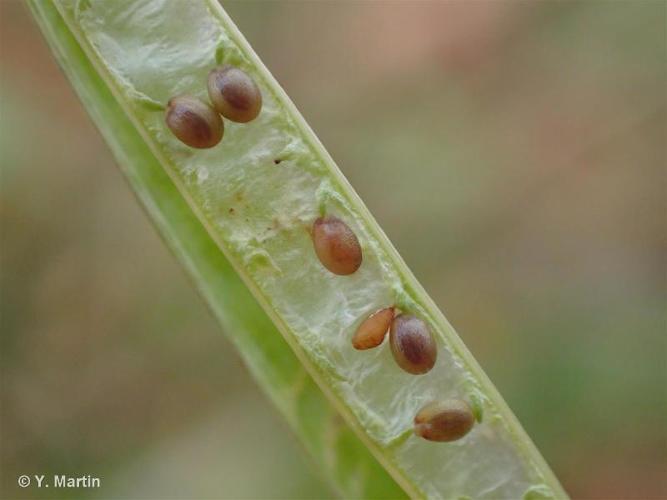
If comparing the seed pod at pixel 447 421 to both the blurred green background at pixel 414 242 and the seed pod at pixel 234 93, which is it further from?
the blurred green background at pixel 414 242

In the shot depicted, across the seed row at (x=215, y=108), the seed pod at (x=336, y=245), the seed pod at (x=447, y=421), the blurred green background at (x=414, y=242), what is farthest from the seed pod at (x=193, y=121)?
the blurred green background at (x=414, y=242)

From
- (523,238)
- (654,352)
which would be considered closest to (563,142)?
(523,238)

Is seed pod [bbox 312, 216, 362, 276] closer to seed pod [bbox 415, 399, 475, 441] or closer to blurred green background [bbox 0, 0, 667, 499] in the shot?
seed pod [bbox 415, 399, 475, 441]

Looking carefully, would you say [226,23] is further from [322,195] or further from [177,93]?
[322,195]

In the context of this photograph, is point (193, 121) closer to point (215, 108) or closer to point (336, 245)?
→ point (215, 108)

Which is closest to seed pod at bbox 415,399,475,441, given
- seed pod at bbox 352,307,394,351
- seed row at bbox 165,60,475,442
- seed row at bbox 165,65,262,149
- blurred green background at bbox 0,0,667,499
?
seed row at bbox 165,60,475,442
